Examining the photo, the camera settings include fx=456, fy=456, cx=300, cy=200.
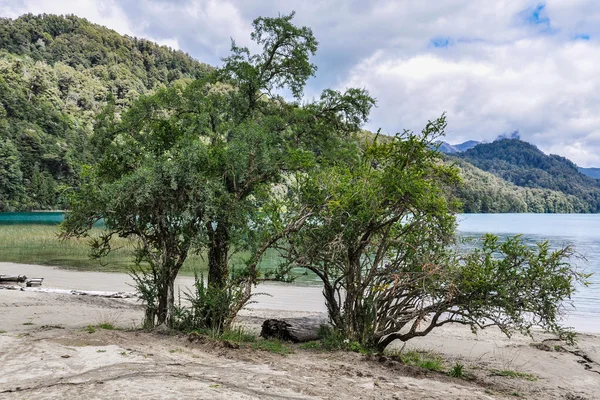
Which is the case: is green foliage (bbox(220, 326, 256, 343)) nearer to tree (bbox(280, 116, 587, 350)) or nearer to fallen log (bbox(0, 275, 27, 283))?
tree (bbox(280, 116, 587, 350))

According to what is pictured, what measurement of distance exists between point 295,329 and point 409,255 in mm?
3833

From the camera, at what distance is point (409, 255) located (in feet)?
35.6

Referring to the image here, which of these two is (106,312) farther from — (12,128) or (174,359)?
(12,128)

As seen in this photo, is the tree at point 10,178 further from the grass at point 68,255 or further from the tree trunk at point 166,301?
the tree trunk at point 166,301

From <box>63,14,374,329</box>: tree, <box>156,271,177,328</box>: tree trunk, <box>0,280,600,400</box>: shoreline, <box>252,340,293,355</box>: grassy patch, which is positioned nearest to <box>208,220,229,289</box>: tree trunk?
<box>63,14,374,329</box>: tree

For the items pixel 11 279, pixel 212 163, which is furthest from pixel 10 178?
pixel 212 163

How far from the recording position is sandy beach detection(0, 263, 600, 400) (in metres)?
6.39

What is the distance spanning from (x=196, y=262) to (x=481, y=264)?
1116 inches

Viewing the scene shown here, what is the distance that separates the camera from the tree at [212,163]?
10.5m

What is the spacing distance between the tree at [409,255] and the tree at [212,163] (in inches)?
35.3

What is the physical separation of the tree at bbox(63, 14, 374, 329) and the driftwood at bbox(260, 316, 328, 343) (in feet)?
6.77

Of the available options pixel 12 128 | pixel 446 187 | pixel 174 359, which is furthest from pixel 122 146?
pixel 12 128

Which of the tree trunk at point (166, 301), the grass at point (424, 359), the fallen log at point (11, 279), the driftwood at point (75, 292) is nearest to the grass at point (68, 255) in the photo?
the fallen log at point (11, 279)

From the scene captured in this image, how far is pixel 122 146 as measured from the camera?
13.3 meters
